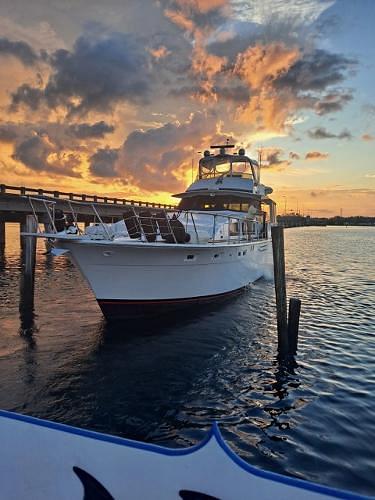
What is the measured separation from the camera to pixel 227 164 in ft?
60.8

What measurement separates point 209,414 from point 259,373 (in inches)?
80.6

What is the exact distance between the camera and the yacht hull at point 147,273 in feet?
30.5

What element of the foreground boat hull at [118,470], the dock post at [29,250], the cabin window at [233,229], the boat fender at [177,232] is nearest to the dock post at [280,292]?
the boat fender at [177,232]

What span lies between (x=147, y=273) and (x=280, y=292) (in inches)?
144

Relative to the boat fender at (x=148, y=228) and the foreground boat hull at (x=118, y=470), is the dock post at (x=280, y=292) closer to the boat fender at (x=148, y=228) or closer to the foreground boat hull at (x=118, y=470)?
the boat fender at (x=148, y=228)

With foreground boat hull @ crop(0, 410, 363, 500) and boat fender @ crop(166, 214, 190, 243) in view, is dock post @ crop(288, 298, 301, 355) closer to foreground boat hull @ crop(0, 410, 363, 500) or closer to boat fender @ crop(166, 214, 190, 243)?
boat fender @ crop(166, 214, 190, 243)

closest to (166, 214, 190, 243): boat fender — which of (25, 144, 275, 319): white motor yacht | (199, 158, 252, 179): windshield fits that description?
(25, 144, 275, 319): white motor yacht

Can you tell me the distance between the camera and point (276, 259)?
28.8 feet

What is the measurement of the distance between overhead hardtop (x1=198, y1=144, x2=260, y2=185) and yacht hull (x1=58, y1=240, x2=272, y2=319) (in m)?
7.55

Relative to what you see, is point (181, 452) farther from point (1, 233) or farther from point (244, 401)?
point (1, 233)

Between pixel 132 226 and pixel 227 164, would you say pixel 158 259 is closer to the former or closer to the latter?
pixel 132 226

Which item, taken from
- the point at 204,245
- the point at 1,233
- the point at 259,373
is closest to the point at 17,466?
the point at 259,373

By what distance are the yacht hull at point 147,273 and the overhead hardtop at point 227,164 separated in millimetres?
7550

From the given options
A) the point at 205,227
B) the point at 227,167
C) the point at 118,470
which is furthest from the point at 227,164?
the point at 118,470
